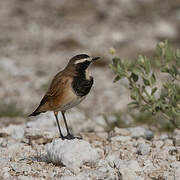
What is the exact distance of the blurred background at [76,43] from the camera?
8578 mm

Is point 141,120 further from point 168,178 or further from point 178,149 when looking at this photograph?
point 168,178

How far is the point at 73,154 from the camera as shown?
458 cm

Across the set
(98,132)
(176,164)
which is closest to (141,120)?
Result: (98,132)

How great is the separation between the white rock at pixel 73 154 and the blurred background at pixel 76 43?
2333 millimetres

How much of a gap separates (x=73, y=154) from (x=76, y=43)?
31.7 ft

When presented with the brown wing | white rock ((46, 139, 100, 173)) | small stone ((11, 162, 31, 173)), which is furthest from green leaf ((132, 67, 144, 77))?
small stone ((11, 162, 31, 173))

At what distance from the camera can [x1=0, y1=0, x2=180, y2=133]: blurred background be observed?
858cm

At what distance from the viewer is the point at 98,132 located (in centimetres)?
687

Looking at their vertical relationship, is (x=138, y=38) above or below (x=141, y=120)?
above

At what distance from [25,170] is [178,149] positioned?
6.48ft

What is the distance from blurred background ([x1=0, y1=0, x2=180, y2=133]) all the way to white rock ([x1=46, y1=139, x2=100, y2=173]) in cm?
233

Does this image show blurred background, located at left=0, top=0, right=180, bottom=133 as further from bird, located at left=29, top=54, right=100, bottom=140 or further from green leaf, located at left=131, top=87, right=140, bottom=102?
bird, located at left=29, top=54, right=100, bottom=140

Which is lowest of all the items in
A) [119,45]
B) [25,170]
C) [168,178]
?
[168,178]

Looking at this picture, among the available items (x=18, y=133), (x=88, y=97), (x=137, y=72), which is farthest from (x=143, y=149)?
(x=88, y=97)
